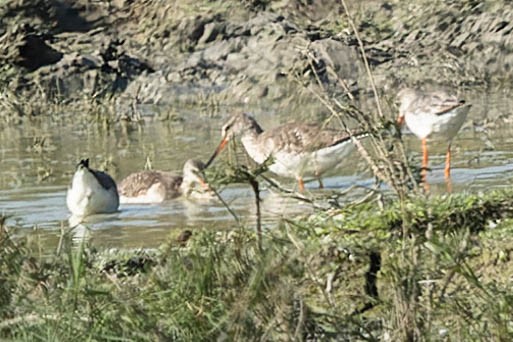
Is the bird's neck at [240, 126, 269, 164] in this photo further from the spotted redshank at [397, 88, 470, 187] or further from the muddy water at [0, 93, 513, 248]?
the spotted redshank at [397, 88, 470, 187]

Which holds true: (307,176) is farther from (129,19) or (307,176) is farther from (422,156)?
(129,19)

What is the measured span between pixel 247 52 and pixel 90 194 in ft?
30.5

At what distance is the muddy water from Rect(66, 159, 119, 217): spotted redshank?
0.11 metres

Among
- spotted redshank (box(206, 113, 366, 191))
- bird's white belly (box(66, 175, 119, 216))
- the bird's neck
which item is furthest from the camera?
the bird's neck

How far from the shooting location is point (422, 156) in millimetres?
12688

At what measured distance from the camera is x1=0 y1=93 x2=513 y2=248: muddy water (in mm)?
9719

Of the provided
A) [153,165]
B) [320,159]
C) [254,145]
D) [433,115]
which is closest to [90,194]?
[320,159]

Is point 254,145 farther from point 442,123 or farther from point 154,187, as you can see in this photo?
point 442,123

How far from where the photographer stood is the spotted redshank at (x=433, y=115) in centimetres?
1202

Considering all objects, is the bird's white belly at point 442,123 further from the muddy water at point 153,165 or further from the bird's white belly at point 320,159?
the bird's white belly at point 320,159

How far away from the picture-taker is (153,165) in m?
13.4

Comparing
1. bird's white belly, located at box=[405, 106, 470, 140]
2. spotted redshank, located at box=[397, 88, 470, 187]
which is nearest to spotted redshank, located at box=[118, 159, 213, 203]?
spotted redshank, located at box=[397, 88, 470, 187]

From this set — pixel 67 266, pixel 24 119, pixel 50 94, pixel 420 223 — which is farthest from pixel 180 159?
pixel 67 266

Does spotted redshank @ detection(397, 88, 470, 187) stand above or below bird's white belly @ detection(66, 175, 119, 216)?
above
